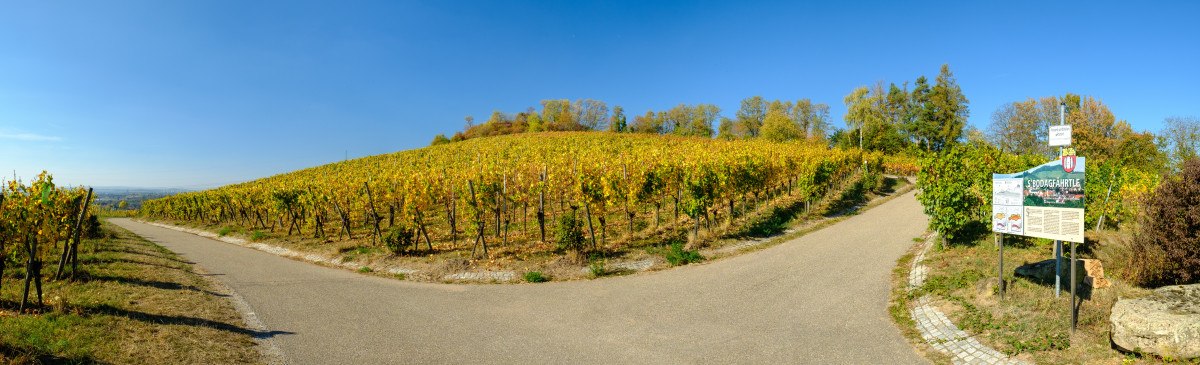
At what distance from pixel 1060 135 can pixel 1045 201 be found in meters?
1.09

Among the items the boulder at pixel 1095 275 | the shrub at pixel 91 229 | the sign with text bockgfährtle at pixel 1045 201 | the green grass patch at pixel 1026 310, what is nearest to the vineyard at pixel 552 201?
the shrub at pixel 91 229

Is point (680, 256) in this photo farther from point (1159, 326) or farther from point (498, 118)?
point (498, 118)

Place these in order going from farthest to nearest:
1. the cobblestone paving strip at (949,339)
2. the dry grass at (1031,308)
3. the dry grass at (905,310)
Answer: the dry grass at (905,310)
the cobblestone paving strip at (949,339)
the dry grass at (1031,308)

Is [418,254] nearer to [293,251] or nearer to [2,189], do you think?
[293,251]

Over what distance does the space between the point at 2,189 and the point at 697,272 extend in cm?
1486

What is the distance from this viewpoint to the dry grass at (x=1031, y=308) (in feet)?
19.6

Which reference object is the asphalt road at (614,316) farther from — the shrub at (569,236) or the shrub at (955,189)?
the shrub at (569,236)

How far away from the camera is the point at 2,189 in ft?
28.8

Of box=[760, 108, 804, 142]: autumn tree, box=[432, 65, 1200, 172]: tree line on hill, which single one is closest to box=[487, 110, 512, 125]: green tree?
box=[432, 65, 1200, 172]: tree line on hill

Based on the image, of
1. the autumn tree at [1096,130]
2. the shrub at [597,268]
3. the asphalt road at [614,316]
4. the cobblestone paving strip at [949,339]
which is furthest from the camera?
the autumn tree at [1096,130]

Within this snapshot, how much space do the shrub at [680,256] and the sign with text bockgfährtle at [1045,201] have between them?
682cm

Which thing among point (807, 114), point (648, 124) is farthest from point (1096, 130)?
point (648, 124)

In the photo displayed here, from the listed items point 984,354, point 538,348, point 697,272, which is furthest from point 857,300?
point 538,348

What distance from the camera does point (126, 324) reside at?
7793mm
